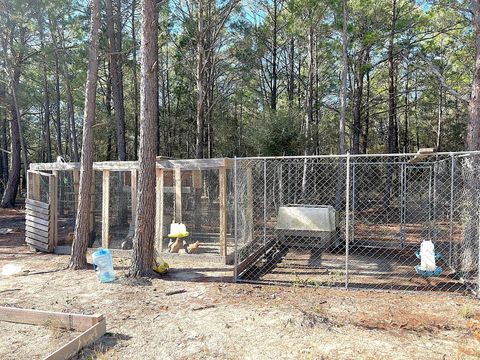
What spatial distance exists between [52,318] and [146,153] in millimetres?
2969

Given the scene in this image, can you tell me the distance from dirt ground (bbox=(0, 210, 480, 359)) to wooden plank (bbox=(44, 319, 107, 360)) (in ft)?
0.29

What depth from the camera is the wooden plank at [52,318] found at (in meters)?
4.21

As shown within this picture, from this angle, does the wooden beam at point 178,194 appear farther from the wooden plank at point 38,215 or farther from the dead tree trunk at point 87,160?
the wooden plank at point 38,215

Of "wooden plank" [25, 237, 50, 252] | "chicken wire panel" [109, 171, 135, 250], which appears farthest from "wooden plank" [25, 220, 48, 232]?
"chicken wire panel" [109, 171, 135, 250]

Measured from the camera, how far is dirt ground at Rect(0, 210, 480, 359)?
12.4ft

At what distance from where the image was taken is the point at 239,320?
181 inches

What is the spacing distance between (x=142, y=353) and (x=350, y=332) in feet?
7.25

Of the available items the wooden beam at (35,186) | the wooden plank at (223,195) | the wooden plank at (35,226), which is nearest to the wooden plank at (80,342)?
the wooden plank at (223,195)

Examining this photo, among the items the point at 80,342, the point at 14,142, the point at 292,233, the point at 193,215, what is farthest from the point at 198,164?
the point at 14,142

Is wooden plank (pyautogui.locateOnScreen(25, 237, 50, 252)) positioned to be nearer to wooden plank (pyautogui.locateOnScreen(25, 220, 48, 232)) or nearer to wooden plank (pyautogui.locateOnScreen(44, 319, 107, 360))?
wooden plank (pyautogui.locateOnScreen(25, 220, 48, 232))

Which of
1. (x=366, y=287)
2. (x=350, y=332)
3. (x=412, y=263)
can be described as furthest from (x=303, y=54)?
(x=350, y=332)

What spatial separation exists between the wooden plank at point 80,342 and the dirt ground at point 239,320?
90 mm

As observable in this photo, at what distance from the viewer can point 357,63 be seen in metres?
19.5

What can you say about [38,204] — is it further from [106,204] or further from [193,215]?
[193,215]
